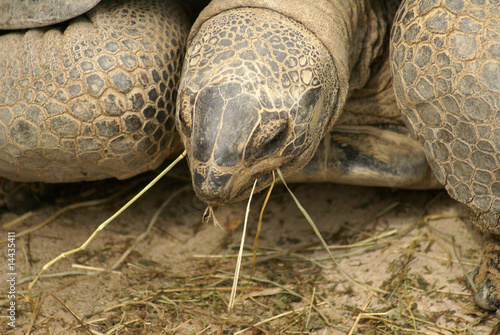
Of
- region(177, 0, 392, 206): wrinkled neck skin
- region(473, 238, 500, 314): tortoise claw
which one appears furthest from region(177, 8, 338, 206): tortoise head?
region(473, 238, 500, 314): tortoise claw

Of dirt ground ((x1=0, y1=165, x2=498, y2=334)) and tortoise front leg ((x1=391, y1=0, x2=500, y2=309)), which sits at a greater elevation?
tortoise front leg ((x1=391, y1=0, x2=500, y2=309))

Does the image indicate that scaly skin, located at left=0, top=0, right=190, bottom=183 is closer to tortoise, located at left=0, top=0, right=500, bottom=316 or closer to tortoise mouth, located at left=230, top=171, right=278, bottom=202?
tortoise, located at left=0, top=0, right=500, bottom=316

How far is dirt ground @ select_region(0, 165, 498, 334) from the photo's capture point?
6.62 ft

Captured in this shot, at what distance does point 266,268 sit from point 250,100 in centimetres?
106

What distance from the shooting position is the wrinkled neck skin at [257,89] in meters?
1.71

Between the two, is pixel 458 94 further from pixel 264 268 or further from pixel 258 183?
pixel 264 268

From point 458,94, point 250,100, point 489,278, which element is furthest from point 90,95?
point 489,278

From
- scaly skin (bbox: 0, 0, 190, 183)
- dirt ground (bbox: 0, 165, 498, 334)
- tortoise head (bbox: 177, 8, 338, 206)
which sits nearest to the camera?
tortoise head (bbox: 177, 8, 338, 206)

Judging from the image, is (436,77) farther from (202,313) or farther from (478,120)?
(202,313)

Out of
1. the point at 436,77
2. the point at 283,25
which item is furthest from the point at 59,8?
the point at 436,77

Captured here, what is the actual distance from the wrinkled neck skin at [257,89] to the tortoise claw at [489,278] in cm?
88

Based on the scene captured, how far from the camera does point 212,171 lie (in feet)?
5.62

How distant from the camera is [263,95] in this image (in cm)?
174

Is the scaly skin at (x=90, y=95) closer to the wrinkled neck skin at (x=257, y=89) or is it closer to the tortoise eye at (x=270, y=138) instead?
the wrinkled neck skin at (x=257, y=89)
